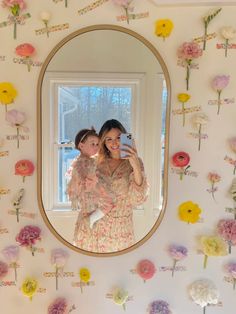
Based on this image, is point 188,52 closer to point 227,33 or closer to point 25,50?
point 227,33

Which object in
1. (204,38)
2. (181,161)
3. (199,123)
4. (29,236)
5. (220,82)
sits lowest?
(29,236)

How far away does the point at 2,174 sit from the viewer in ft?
3.13

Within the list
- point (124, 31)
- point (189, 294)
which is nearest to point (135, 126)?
point (124, 31)

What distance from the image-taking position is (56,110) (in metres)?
0.93

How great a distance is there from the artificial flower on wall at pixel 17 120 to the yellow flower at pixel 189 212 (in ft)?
1.67

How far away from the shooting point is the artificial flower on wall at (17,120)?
0.93 m

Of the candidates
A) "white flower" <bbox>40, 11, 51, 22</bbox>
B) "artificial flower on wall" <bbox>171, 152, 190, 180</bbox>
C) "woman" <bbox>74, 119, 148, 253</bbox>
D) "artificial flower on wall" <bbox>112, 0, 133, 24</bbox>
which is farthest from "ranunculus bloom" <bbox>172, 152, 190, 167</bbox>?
"white flower" <bbox>40, 11, 51, 22</bbox>

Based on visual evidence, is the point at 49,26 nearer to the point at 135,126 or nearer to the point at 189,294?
the point at 135,126

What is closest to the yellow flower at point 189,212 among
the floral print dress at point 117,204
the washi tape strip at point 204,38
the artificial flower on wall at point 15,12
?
the floral print dress at point 117,204

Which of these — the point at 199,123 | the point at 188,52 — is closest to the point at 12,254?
the point at 199,123

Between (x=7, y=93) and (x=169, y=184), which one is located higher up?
(x=7, y=93)

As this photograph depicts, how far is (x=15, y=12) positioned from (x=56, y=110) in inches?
11.6

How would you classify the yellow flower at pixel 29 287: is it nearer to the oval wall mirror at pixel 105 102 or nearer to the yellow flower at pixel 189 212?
the oval wall mirror at pixel 105 102

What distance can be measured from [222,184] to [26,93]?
2.05 ft
